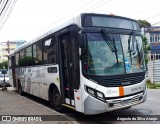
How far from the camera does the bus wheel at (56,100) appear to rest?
8.30 metres

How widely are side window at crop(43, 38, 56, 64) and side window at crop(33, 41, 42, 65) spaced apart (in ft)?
1.95

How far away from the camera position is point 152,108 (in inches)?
334

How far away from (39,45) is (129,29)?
4.30 metres

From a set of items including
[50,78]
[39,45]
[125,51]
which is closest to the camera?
[125,51]

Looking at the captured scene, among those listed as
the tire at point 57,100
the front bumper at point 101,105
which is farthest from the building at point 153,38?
the front bumper at point 101,105

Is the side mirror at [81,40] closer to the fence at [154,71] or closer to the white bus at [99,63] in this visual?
the white bus at [99,63]

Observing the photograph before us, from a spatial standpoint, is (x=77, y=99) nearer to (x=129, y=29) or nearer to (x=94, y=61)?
(x=94, y=61)

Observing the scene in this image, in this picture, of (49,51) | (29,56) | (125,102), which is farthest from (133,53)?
(29,56)

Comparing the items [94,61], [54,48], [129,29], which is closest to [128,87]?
[94,61]

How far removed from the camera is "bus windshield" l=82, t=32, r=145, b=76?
6309 millimetres

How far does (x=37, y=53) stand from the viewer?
1027cm

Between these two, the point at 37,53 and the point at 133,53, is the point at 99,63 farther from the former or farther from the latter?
the point at 37,53

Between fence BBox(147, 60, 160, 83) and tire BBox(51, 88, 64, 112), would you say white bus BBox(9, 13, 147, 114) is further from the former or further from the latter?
fence BBox(147, 60, 160, 83)

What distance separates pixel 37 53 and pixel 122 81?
4.94m
